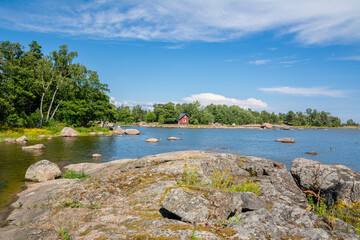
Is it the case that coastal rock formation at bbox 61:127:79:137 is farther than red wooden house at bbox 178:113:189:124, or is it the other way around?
red wooden house at bbox 178:113:189:124

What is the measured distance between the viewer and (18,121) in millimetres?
44000

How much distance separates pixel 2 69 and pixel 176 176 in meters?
52.9

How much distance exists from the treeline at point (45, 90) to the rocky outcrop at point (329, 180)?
1896 inches

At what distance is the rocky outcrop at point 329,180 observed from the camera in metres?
9.09

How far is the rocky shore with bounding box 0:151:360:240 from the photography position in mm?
5023

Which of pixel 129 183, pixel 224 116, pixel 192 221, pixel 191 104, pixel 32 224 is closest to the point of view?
pixel 192 221

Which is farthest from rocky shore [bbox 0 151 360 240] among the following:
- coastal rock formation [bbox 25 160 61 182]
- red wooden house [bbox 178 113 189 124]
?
red wooden house [bbox 178 113 189 124]

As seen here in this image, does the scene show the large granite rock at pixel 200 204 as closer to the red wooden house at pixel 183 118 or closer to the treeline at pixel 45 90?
the treeline at pixel 45 90

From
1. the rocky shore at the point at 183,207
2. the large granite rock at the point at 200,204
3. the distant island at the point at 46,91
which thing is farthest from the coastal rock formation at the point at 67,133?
the large granite rock at the point at 200,204

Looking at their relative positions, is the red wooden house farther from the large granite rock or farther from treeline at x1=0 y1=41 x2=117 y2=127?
the large granite rock

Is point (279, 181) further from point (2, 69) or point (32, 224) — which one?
point (2, 69)

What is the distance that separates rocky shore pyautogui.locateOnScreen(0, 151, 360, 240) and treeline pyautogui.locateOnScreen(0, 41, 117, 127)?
42.3 m

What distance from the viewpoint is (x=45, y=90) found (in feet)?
174

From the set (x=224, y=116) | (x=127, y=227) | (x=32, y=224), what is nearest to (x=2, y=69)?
(x=32, y=224)
